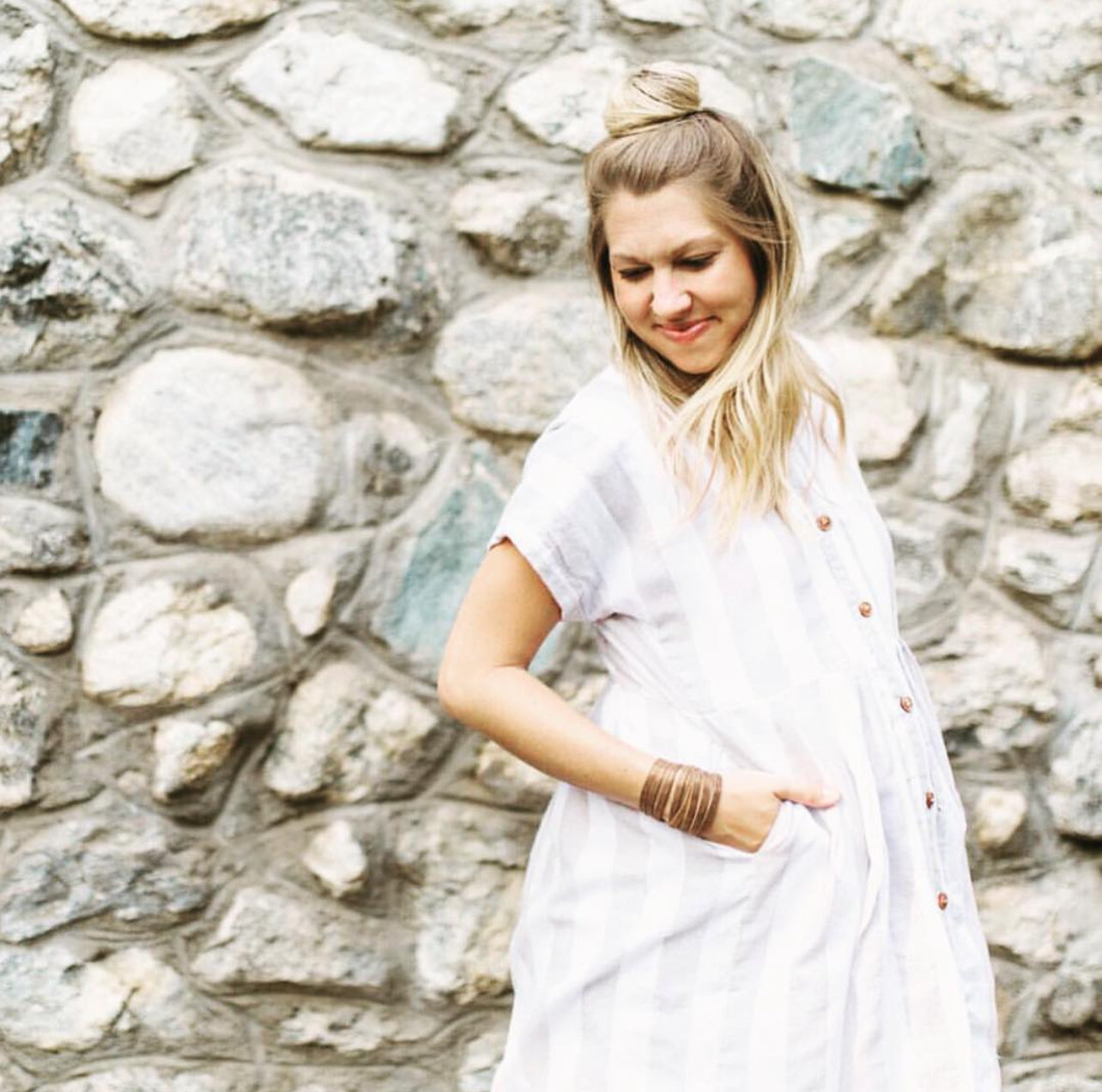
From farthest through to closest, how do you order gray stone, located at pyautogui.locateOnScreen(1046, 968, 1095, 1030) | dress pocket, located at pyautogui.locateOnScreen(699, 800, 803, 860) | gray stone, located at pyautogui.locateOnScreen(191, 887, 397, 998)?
1. gray stone, located at pyautogui.locateOnScreen(1046, 968, 1095, 1030)
2. gray stone, located at pyautogui.locateOnScreen(191, 887, 397, 998)
3. dress pocket, located at pyautogui.locateOnScreen(699, 800, 803, 860)

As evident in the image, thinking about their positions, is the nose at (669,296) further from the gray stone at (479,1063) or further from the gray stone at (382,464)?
the gray stone at (479,1063)

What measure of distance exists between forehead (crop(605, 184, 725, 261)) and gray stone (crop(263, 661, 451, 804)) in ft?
3.00

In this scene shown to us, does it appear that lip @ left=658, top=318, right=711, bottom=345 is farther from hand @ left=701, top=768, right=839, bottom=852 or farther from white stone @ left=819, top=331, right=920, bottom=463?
white stone @ left=819, top=331, right=920, bottom=463

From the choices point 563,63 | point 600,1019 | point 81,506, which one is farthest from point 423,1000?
point 563,63

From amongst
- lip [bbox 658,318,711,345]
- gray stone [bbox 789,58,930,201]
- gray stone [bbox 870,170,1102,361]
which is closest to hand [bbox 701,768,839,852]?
lip [bbox 658,318,711,345]

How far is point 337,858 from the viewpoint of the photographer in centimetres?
225

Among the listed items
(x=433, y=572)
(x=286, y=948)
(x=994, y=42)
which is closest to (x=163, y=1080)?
(x=286, y=948)

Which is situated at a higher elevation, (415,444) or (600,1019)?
(415,444)

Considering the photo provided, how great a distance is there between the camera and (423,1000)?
2320 millimetres

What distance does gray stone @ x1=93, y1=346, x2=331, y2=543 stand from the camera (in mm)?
2174

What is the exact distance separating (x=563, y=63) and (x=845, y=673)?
116cm

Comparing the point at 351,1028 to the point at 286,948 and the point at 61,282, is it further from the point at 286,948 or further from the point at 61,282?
the point at 61,282

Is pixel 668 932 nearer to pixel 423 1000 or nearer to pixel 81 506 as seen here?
pixel 423 1000

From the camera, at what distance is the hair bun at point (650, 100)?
1618 mm
